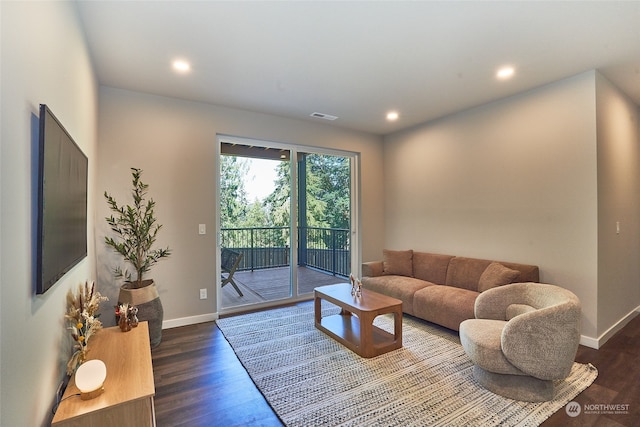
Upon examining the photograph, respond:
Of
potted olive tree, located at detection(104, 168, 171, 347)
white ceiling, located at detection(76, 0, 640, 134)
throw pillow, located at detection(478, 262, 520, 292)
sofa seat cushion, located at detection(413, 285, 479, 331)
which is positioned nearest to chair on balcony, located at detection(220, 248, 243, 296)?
potted olive tree, located at detection(104, 168, 171, 347)

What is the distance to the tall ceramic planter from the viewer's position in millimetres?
2834

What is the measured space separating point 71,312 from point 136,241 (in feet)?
4.85

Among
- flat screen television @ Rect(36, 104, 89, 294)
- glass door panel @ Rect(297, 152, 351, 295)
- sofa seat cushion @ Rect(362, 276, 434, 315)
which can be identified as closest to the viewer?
flat screen television @ Rect(36, 104, 89, 294)

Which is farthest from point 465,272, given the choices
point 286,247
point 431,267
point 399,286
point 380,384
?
point 286,247

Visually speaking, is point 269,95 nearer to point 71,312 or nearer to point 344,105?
point 344,105

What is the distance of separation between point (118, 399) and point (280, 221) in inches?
124

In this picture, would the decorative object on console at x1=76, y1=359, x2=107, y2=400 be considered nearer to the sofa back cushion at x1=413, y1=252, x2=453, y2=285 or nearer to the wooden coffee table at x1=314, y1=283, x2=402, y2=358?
the wooden coffee table at x1=314, y1=283, x2=402, y2=358

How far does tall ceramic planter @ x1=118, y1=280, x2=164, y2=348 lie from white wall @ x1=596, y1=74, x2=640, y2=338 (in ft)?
13.9

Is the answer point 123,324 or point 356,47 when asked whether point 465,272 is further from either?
point 123,324

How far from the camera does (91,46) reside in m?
2.41

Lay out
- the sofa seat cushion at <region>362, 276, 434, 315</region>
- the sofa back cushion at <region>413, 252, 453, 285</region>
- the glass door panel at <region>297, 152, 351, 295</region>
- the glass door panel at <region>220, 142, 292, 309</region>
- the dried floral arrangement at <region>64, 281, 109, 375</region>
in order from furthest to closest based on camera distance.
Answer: the glass door panel at <region>297, 152, 351, 295</region> < the glass door panel at <region>220, 142, 292, 309</region> < the sofa back cushion at <region>413, 252, 453, 285</region> < the sofa seat cushion at <region>362, 276, 434, 315</region> < the dried floral arrangement at <region>64, 281, 109, 375</region>

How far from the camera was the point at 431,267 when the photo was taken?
4.02m

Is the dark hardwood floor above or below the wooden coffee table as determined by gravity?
below

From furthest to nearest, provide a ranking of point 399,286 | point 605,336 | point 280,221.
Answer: point 280,221 < point 399,286 < point 605,336
